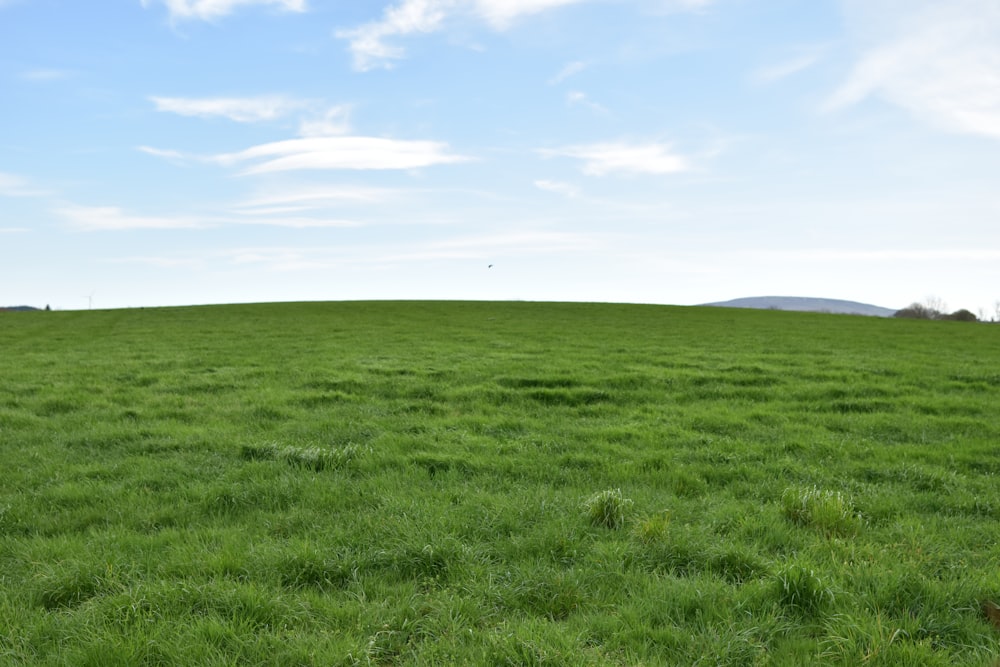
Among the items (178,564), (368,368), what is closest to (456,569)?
(178,564)

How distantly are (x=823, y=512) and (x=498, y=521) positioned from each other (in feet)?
10.3

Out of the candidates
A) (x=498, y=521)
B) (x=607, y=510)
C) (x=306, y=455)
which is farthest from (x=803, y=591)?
(x=306, y=455)

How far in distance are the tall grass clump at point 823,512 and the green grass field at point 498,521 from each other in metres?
0.03

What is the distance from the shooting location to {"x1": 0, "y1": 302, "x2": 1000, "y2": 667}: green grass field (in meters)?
4.15

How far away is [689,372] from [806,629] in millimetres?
11653

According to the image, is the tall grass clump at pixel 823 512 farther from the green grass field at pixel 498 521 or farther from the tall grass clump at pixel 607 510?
the tall grass clump at pixel 607 510

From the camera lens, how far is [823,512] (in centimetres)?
602

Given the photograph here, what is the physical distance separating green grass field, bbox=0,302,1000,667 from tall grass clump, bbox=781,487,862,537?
0.09ft

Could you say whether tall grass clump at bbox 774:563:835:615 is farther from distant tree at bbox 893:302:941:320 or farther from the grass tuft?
distant tree at bbox 893:302:941:320

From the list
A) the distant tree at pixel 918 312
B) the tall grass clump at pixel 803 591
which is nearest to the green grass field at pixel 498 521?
the tall grass clump at pixel 803 591

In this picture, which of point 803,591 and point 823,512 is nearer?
point 803,591

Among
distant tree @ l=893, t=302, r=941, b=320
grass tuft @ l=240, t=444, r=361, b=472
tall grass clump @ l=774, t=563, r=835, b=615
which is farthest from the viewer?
distant tree @ l=893, t=302, r=941, b=320

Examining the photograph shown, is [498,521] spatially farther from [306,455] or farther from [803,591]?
[306,455]

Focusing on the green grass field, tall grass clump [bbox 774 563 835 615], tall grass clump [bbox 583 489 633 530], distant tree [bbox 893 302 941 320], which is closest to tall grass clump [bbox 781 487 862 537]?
the green grass field
